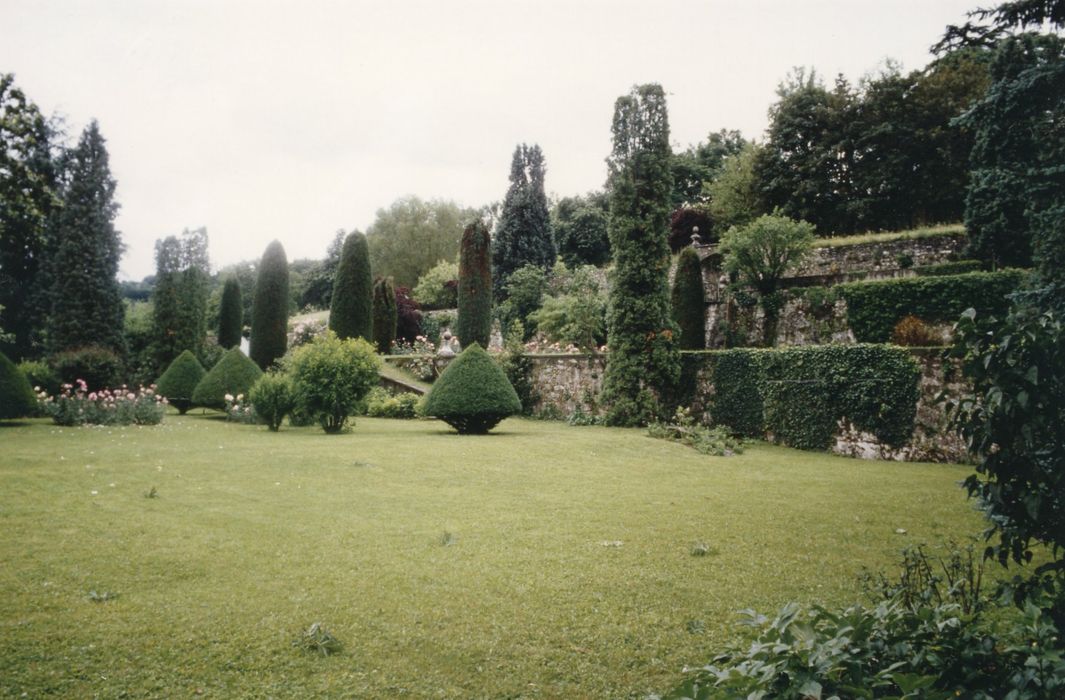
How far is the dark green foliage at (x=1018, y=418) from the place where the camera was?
7.89 ft

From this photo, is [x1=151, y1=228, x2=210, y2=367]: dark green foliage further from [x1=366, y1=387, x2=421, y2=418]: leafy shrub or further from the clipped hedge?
the clipped hedge

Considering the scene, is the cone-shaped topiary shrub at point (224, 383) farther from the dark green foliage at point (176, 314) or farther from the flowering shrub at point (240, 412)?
the dark green foliage at point (176, 314)

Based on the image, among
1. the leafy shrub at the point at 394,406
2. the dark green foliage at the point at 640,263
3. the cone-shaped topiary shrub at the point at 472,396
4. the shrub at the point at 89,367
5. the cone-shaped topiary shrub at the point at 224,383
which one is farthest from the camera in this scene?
the leafy shrub at the point at 394,406

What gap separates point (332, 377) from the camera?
13.1 metres

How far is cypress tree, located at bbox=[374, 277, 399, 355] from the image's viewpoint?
27969 mm

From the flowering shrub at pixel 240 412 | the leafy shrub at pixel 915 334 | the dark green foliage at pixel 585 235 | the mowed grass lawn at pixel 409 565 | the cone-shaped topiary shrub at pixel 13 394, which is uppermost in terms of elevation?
the dark green foliage at pixel 585 235

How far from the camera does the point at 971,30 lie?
8922mm

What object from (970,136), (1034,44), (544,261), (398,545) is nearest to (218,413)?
(398,545)

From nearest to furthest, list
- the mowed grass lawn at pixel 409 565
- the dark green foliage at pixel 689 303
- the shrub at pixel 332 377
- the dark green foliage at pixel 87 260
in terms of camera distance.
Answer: the mowed grass lawn at pixel 409 565 → the shrub at pixel 332 377 → the dark green foliage at pixel 87 260 → the dark green foliage at pixel 689 303

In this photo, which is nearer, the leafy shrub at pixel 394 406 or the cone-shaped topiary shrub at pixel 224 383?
the cone-shaped topiary shrub at pixel 224 383

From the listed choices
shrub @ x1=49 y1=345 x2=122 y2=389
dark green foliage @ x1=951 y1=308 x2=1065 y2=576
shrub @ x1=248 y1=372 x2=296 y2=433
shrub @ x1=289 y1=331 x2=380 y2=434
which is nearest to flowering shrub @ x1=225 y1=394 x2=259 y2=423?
shrub @ x1=248 y1=372 x2=296 y2=433

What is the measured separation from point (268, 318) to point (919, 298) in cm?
2314

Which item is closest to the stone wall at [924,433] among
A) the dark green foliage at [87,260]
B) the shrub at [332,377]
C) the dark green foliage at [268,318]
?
the shrub at [332,377]

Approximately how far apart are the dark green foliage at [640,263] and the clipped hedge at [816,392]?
4.95 ft
